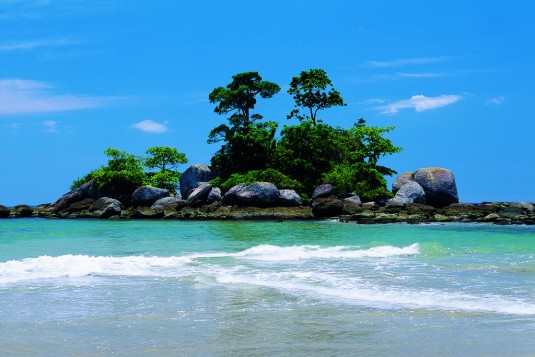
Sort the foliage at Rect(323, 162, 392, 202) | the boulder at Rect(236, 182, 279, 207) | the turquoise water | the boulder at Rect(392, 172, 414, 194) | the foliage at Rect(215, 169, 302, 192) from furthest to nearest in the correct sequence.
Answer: the boulder at Rect(392, 172, 414, 194) → the foliage at Rect(215, 169, 302, 192) → the foliage at Rect(323, 162, 392, 202) → the boulder at Rect(236, 182, 279, 207) → the turquoise water

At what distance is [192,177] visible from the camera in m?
46.3

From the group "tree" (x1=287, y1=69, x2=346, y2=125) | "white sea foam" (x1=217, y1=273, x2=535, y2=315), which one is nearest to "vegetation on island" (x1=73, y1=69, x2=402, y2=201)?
"tree" (x1=287, y1=69, x2=346, y2=125)

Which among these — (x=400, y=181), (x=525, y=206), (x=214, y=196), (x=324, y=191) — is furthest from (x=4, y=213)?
(x=525, y=206)

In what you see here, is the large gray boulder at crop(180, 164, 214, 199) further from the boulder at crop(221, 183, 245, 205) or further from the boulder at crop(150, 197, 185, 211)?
the boulder at crop(221, 183, 245, 205)

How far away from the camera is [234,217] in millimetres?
35875

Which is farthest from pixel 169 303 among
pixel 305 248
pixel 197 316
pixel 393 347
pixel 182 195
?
pixel 182 195

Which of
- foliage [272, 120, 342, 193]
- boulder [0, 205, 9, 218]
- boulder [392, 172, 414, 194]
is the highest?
foliage [272, 120, 342, 193]

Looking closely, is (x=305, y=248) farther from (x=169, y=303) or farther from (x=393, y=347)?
(x=393, y=347)

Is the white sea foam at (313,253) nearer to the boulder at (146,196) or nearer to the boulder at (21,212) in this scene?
the boulder at (146,196)

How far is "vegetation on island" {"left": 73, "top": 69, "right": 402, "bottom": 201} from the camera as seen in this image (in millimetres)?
41000

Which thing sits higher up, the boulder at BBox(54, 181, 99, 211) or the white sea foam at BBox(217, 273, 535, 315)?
the boulder at BBox(54, 181, 99, 211)

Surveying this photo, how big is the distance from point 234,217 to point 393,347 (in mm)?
30052

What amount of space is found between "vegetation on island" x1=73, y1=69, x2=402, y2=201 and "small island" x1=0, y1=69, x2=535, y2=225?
7 cm

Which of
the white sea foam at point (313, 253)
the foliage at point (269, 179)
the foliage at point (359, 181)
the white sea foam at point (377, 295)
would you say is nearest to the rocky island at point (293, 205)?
the foliage at point (359, 181)
